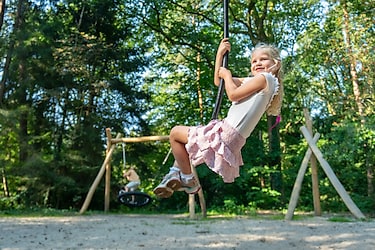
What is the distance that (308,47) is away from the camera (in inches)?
532

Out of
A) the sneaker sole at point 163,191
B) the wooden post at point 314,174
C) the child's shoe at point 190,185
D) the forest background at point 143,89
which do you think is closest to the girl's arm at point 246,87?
the child's shoe at point 190,185

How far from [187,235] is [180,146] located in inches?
161

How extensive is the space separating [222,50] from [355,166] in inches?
430

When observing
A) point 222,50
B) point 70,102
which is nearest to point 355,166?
point 70,102

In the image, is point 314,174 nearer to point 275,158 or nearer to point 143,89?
point 275,158

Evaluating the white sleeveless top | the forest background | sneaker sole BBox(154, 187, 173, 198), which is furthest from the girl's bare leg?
the forest background

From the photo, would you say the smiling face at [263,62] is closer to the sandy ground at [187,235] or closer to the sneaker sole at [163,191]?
the sneaker sole at [163,191]

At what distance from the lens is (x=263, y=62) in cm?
266

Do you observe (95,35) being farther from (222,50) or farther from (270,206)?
(222,50)

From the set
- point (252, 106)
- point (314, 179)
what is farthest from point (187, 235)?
point (252, 106)

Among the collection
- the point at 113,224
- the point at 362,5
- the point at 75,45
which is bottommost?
the point at 113,224

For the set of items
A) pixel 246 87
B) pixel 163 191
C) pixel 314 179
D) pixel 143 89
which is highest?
pixel 143 89

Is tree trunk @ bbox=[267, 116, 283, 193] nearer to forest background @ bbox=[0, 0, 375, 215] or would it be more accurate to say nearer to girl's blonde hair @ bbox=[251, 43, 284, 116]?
forest background @ bbox=[0, 0, 375, 215]

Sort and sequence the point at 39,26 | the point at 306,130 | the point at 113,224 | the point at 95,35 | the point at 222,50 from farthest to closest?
the point at 95,35 → the point at 39,26 → the point at 306,130 → the point at 113,224 → the point at 222,50
